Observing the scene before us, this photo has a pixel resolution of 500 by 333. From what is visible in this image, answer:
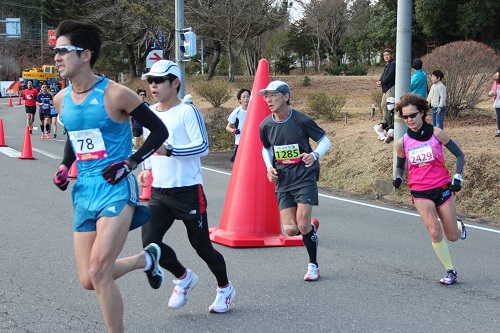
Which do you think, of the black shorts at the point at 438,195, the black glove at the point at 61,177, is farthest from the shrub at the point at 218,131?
the black glove at the point at 61,177

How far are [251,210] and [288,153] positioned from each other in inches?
62.5

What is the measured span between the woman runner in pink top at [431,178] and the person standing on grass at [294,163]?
0.86 meters

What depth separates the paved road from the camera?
4941 mm

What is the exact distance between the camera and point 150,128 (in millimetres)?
Answer: 4090

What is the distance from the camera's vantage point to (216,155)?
61.6 feet

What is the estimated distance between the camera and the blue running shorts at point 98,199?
3.90 meters

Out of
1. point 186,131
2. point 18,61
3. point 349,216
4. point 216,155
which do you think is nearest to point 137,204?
point 186,131

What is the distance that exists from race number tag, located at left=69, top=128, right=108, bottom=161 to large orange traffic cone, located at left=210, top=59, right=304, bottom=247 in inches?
142

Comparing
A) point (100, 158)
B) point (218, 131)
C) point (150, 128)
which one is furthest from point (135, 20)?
point (100, 158)

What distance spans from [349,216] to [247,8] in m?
27.0

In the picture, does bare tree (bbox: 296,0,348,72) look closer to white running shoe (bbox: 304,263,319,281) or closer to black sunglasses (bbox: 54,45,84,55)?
white running shoe (bbox: 304,263,319,281)

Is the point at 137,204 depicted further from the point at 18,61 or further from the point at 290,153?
the point at 18,61

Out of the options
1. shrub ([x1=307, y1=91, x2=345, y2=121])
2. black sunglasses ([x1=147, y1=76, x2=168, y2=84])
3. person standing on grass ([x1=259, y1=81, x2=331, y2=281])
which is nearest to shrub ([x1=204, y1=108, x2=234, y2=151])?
shrub ([x1=307, y1=91, x2=345, y2=121])

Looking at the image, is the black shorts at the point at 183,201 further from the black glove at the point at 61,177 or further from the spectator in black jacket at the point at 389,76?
the spectator in black jacket at the point at 389,76
